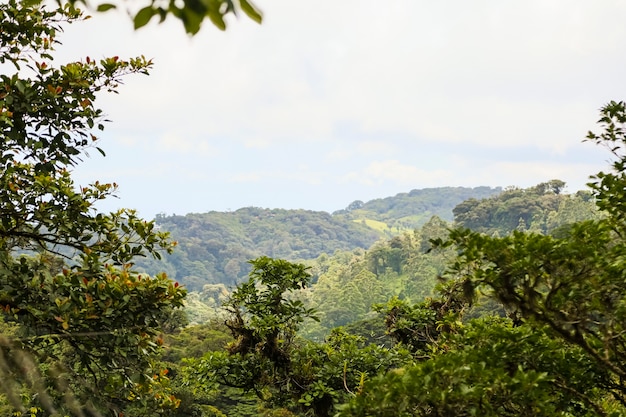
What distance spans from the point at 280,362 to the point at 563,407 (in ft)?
11.6

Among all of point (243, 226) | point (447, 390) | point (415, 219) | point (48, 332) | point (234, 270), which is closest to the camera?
point (447, 390)

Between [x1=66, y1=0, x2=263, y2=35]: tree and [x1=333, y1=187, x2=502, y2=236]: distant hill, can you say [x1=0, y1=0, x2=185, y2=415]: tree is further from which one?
[x1=333, y1=187, x2=502, y2=236]: distant hill

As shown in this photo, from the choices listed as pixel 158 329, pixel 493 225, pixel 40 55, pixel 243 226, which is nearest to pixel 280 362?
pixel 158 329

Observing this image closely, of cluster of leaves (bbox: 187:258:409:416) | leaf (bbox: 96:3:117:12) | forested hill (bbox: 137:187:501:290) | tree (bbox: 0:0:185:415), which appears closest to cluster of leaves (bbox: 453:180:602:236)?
cluster of leaves (bbox: 187:258:409:416)

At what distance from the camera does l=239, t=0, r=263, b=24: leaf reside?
1.21 meters

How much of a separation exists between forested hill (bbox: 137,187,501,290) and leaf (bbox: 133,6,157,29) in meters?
113

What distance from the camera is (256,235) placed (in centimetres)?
14762

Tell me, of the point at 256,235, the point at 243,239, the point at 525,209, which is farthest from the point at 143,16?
the point at 256,235

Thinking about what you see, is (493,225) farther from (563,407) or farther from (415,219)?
(415,219)

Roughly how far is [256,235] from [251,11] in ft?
484

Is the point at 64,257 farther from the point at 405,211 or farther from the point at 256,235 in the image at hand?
the point at 405,211

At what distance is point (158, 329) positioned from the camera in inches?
163

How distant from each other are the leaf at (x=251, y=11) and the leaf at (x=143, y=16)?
245mm

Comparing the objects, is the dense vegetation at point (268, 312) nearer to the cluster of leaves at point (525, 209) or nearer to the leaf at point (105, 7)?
the leaf at point (105, 7)
